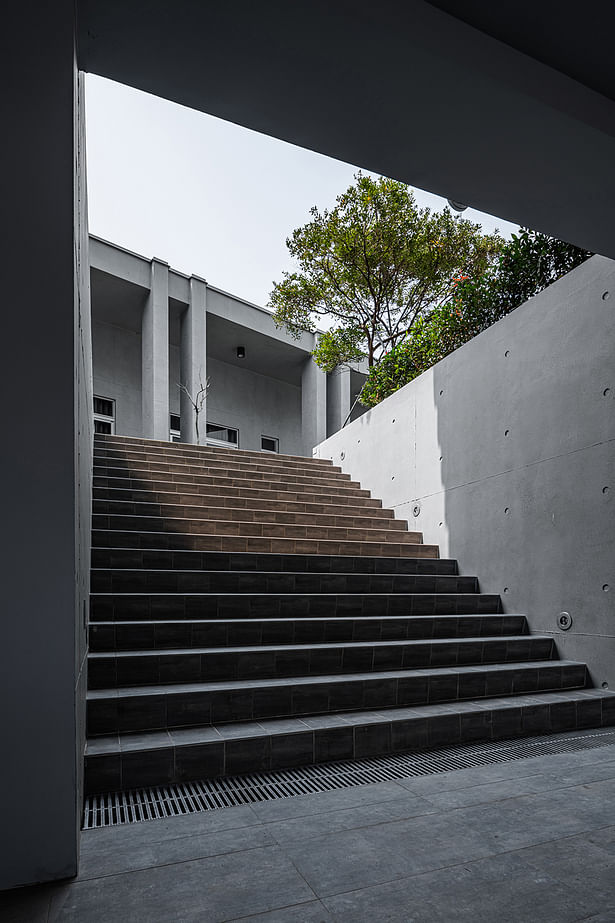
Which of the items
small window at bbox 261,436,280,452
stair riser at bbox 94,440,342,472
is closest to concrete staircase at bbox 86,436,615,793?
stair riser at bbox 94,440,342,472

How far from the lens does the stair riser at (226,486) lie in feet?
22.3

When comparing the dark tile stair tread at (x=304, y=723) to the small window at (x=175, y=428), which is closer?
the dark tile stair tread at (x=304, y=723)

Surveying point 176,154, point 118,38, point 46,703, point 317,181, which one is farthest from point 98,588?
point 317,181

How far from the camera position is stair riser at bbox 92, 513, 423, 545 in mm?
5656

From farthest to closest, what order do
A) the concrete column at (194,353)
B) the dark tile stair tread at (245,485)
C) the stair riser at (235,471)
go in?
the concrete column at (194,353) → the stair riser at (235,471) → the dark tile stair tread at (245,485)

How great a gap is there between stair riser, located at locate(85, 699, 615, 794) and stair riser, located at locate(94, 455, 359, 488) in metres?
4.46

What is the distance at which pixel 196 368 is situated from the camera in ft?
42.9

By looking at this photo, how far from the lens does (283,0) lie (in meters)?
2.12

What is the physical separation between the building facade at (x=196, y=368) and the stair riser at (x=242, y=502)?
135 inches

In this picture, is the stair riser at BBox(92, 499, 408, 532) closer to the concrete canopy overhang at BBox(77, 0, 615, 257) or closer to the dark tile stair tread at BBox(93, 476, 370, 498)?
the dark tile stair tread at BBox(93, 476, 370, 498)

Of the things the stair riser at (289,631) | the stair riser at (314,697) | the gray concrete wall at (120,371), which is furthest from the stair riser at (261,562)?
the gray concrete wall at (120,371)

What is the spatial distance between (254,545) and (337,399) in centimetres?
1125

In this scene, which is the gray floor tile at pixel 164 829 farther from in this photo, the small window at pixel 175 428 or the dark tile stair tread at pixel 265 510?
the small window at pixel 175 428

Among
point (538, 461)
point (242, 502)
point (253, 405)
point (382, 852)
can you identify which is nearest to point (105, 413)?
point (253, 405)
